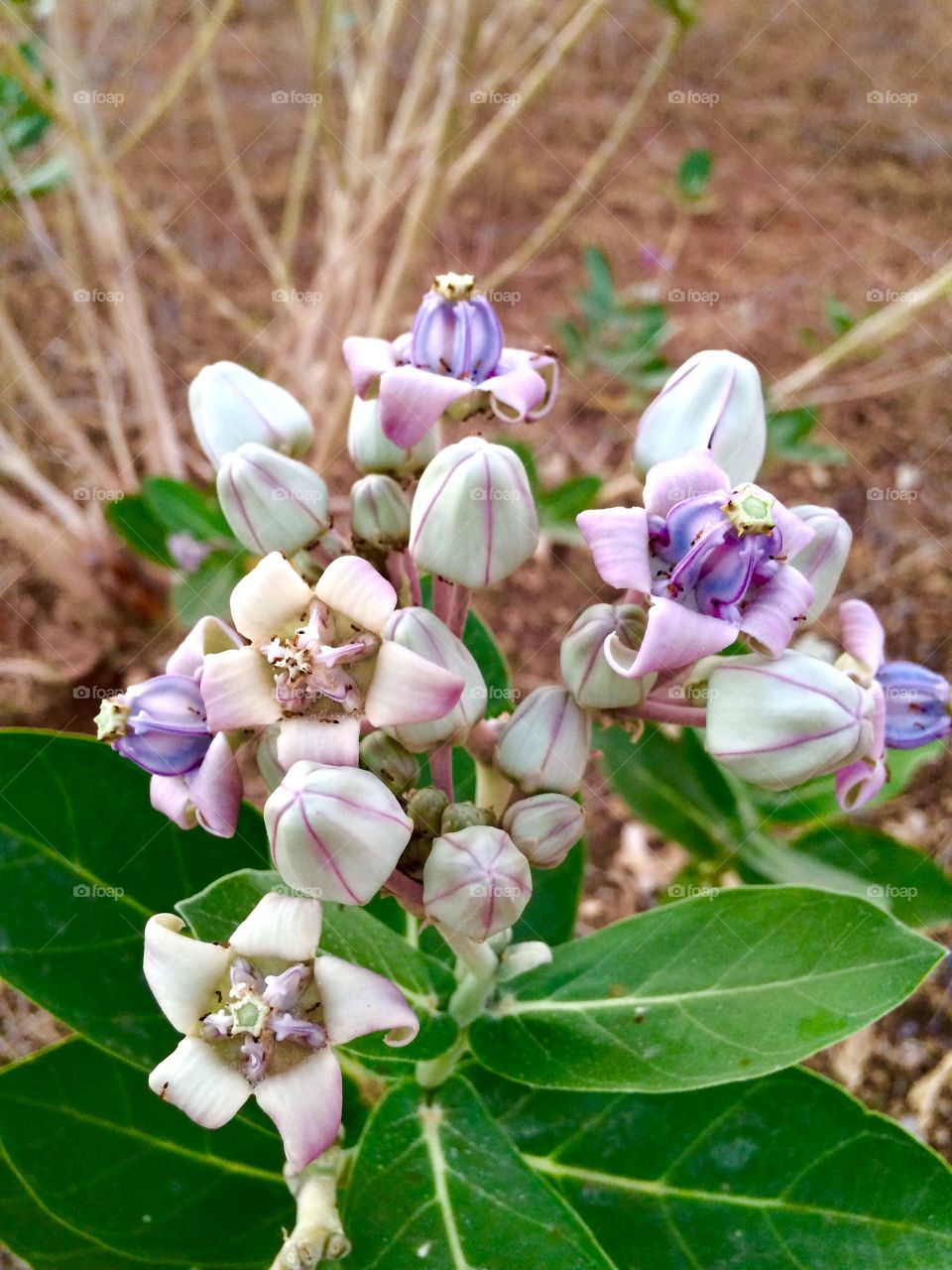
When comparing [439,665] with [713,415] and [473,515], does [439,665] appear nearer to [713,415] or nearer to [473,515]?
[473,515]

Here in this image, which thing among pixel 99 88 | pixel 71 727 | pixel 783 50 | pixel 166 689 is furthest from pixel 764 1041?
pixel 783 50

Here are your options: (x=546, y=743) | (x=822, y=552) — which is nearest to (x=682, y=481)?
(x=822, y=552)

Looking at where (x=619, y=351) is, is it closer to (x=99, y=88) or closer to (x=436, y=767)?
(x=436, y=767)

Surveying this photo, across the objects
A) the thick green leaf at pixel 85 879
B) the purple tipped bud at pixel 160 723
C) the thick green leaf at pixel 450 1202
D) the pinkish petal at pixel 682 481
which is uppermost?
the pinkish petal at pixel 682 481

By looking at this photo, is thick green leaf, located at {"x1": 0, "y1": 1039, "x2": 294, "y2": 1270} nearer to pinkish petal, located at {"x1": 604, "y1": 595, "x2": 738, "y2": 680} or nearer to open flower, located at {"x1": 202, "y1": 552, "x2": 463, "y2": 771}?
open flower, located at {"x1": 202, "y1": 552, "x2": 463, "y2": 771}

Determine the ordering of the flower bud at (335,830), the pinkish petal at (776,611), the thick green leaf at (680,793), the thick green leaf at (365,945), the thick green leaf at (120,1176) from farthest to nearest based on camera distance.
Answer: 1. the thick green leaf at (680,793)
2. the thick green leaf at (120,1176)
3. the thick green leaf at (365,945)
4. the pinkish petal at (776,611)
5. the flower bud at (335,830)

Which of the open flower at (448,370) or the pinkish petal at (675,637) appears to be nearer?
the pinkish petal at (675,637)

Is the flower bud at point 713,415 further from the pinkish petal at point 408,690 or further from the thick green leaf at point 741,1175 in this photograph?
the thick green leaf at point 741,1175

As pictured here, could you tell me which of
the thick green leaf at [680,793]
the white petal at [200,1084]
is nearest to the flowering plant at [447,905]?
the white petal at [200,1084]
